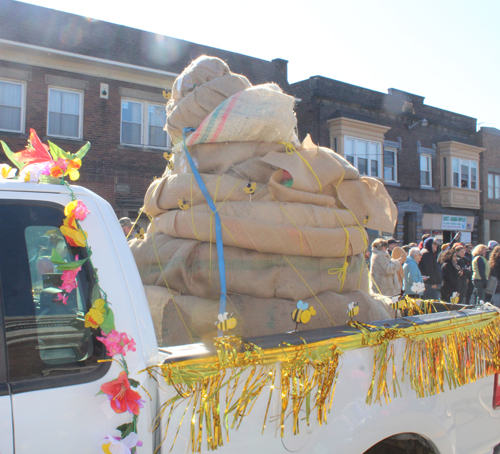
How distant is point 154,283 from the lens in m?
2.82

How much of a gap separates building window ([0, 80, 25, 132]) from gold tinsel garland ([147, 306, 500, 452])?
11.9 meters

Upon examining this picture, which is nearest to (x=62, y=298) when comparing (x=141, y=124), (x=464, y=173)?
(x=141, y=124)

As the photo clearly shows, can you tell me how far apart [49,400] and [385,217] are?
2.32 meters

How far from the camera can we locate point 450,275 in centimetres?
870

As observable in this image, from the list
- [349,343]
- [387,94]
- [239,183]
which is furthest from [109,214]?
[387,94]

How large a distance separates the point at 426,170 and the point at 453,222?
271 centimetres

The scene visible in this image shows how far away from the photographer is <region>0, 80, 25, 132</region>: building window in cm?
1130

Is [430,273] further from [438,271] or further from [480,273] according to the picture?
[480,273]

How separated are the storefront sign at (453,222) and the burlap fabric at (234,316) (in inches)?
769

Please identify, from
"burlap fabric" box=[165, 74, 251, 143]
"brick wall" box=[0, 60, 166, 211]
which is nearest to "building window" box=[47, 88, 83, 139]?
"brick wall" box=[0, 60, 166, 211]

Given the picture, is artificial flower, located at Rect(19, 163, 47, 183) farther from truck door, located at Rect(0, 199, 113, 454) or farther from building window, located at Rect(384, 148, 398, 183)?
building window, located at Rect(384, 148, 398, 183)

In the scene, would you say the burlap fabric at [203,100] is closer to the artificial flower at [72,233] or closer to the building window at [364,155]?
the artificial flower at [72,233]

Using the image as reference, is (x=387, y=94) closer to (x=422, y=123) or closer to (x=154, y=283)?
(x=422, y=123)

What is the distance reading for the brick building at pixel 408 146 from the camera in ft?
56.7
